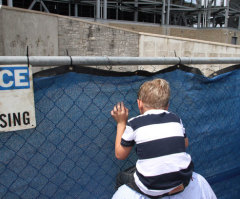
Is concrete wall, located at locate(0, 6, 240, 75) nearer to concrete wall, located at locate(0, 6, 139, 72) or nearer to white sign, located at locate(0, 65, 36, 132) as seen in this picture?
concrete wall, located at locate(0, 6, 139, 72)

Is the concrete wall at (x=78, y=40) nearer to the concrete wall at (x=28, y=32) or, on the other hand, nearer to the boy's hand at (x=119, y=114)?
the concrete wall at (x=28, y=32)

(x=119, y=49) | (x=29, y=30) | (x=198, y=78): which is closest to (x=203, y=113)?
(x=198, y=78)

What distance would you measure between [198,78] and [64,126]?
1317 mm

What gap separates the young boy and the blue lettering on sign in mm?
691

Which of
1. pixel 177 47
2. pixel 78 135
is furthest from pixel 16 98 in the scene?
pixel 177 47

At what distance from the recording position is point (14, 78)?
1.42 m

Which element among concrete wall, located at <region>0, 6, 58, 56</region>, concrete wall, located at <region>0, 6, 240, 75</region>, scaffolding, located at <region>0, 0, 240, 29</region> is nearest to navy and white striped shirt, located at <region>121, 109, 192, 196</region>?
concrete wall, located at <region>0, 6, 240, 75</region>

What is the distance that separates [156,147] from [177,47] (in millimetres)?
11776

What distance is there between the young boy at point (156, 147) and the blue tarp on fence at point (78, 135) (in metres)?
0.31

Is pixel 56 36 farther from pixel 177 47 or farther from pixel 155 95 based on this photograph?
pixel 155 95

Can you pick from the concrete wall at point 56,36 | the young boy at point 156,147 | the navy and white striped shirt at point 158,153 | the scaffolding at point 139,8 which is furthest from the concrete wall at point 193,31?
the navy and white striped shirt at point 158,153

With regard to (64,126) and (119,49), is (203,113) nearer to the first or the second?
(64,126)

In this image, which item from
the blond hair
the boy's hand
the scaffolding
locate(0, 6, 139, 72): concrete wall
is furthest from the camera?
the scaffolding

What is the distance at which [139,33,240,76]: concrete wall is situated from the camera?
12.1m
